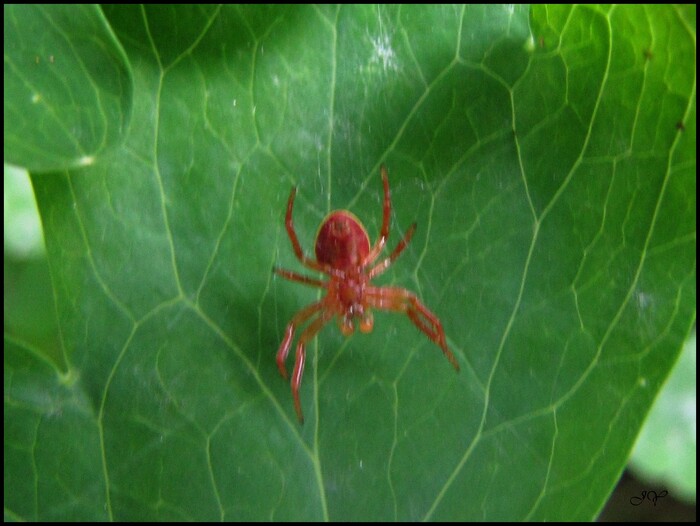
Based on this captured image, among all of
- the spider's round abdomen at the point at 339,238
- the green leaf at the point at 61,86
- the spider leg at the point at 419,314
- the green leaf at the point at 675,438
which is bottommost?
the green leaf at the point at 675,438

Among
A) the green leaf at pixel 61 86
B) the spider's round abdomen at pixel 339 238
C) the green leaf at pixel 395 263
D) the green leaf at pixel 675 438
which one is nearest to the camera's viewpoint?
the green leaf at pixel 61 86

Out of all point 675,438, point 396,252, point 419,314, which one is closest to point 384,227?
point 396,252

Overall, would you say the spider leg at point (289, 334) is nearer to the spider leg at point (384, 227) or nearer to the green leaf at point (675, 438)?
the spider leg at point (384, 227)

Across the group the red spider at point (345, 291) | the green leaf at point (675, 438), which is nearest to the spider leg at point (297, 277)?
the red spider at point (345, 291)

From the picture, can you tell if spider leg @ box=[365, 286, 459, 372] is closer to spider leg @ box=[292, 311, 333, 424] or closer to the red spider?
the red spider

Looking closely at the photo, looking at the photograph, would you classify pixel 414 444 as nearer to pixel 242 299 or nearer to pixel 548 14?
pixel 242 299

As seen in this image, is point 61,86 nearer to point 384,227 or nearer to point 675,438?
point 384,227

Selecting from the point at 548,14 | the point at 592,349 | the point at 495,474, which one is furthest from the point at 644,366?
the point at 548,14
